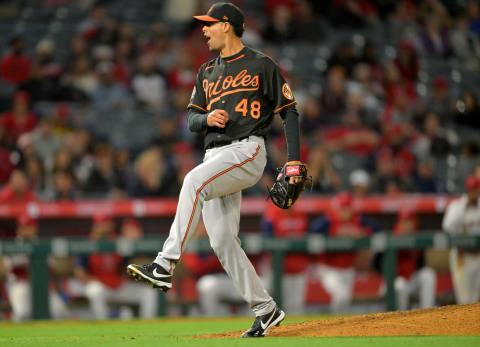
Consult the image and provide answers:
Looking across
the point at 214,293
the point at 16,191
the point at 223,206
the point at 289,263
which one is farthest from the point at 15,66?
the point at 223,206

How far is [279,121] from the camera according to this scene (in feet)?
31.8

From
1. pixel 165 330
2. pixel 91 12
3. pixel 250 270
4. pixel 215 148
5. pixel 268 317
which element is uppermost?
pixel 91 12

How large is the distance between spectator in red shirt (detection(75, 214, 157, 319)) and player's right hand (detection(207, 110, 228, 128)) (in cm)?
381

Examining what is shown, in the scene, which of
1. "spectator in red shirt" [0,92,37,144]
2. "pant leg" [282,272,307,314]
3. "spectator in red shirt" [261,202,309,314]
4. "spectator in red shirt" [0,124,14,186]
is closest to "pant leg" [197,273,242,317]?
"spectator in red shirt" [261,202,309,314]

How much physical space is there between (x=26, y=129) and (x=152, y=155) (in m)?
1.80

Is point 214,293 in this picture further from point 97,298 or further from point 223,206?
point 223,206

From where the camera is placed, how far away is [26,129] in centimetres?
951

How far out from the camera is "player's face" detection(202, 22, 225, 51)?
4.17 m

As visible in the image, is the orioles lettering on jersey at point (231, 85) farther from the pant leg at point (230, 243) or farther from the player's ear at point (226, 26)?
the pant leg at point (230, 243)

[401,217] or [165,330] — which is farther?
[401,217]

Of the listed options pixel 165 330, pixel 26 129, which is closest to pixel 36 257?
pixel 165 330

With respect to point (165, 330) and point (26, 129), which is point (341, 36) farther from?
point (165, 330)

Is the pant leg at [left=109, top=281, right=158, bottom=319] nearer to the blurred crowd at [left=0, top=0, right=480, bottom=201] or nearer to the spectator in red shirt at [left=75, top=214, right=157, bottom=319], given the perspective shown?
the spectator in red shirt at [left=75, top=214, right=157, bottom=319]

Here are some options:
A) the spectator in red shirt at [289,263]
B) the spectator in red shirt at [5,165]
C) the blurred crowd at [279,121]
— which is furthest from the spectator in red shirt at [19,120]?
the spectator in red shirt at [289,263]
